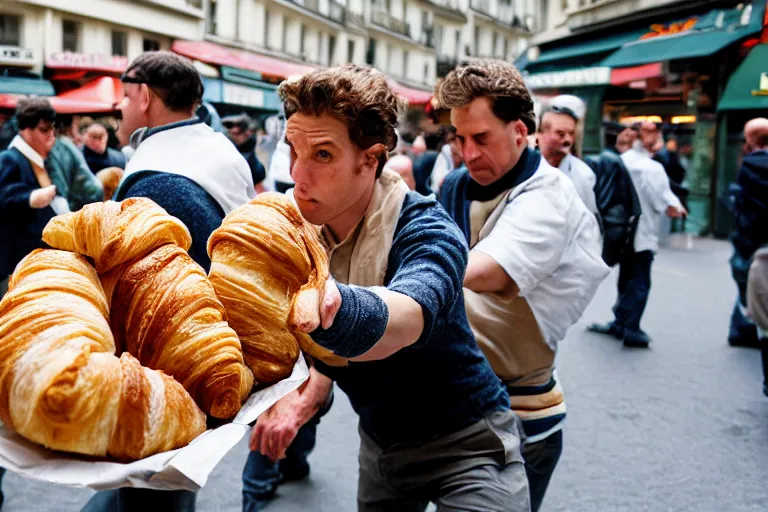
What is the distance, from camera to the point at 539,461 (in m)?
2.63

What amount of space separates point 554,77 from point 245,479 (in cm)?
2019

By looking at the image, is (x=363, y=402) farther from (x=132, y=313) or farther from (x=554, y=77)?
(x=554, y=77)

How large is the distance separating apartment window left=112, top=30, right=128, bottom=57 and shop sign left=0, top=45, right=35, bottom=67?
436cm

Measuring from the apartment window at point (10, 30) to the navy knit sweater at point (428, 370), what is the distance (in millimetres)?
15961

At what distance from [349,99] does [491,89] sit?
94 cm

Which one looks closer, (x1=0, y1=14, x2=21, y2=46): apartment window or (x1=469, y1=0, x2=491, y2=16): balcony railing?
(x1=0, y1=14, x2=21, y2=46): apartment window

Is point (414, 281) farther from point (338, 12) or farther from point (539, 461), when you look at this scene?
point (338, 12)

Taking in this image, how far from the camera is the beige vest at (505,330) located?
251 cm

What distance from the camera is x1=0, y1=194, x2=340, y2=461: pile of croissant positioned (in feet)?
3.89

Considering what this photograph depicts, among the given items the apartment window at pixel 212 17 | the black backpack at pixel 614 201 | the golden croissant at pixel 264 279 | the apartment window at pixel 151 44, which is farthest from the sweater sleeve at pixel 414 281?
the apartment window at pixel 212 17

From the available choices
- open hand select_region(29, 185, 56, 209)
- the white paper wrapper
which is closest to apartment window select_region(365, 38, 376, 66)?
open hand select_region(29, 185, 56, 209)


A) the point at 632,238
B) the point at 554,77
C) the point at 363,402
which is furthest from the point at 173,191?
the point at 554,77

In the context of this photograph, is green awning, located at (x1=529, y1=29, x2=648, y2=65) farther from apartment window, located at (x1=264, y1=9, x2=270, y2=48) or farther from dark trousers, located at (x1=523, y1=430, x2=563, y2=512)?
dark trousers, located at (x1=523, y1=430, x2=563, y2=512)

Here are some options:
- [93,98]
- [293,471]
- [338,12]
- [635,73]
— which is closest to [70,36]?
[93,98]
